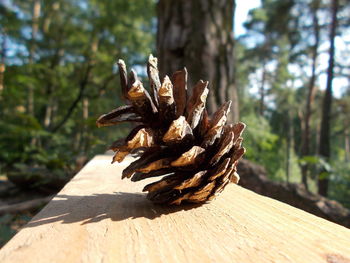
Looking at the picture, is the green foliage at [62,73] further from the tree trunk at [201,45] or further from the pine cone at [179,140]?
the pine cone at [179,140]

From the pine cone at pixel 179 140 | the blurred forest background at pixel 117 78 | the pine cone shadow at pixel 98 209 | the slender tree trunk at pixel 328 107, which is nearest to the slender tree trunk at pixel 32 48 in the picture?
the blurred forest background at pixel 117 78

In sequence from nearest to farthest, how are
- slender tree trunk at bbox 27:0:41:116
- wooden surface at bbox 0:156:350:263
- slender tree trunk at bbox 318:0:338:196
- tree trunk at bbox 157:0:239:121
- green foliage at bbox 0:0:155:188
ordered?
wooden surface at bbox 0:156:350:263
tree trunk at bbox 157:0:239:121
green foliage at bbox 0:0:155:188
slender tree trunk at bbox 318:0:338:196
slender tree trunk at bbox 27:0:41:116

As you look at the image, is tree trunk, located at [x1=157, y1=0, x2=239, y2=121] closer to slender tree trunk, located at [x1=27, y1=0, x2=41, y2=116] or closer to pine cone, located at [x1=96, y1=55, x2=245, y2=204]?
pine cone, located at [x1=96, y1=55, x2=245, y2=204]

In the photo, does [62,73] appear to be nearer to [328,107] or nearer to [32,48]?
[32,48]

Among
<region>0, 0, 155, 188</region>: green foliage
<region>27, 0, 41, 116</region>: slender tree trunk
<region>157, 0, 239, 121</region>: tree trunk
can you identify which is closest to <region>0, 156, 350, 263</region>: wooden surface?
<region>157, 0, 239, 121</region>: tree trunk

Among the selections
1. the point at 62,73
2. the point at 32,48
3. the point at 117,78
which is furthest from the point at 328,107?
the point at 32,48

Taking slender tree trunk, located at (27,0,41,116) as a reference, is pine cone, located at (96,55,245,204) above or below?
below
